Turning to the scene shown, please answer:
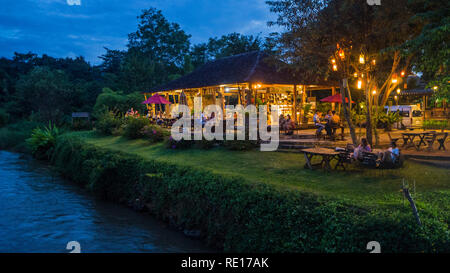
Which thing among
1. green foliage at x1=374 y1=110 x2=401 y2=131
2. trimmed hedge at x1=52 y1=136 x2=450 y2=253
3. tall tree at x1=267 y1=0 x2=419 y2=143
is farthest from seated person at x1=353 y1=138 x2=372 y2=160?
green foliage at x1=374 y1=110 x2=401 y2=131

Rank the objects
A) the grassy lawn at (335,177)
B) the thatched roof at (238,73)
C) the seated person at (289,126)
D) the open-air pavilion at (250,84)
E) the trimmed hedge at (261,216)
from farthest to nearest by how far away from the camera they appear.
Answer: the open-air pavilion at (250,84)
the thatched roof at (238,73)
the seated person at (289,126)
the grassy lawn at (335,177)
the trimmed hedge at (261,216)

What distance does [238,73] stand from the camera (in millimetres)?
19484

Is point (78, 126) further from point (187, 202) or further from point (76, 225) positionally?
point (187, 202)

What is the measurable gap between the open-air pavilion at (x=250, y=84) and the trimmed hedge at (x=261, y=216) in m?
8.72

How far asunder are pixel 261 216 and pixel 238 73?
→ 46.1ft

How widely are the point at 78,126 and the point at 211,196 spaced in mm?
23407

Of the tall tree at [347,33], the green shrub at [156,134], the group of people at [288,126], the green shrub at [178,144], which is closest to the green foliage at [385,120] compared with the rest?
the group of people at [288,126]

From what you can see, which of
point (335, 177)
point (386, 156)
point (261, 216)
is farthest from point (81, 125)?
point (386, 156)

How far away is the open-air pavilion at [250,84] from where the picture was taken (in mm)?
18391

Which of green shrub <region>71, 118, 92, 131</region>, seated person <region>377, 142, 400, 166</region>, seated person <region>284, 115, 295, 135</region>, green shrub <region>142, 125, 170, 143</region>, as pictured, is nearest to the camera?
seated person <region>377, 142, 400, 166</region>

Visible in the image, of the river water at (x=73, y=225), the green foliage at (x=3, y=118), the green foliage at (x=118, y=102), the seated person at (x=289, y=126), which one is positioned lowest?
the river water at (x=73, y=225)

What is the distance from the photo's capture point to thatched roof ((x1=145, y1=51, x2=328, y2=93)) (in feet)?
60.0

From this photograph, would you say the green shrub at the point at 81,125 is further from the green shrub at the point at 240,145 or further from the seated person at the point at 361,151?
the seated person at the point at 361,151

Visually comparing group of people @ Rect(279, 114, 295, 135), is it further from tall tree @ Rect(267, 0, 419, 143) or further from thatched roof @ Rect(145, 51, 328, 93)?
tall tree @ Rect(267, 0, 419, 143)
